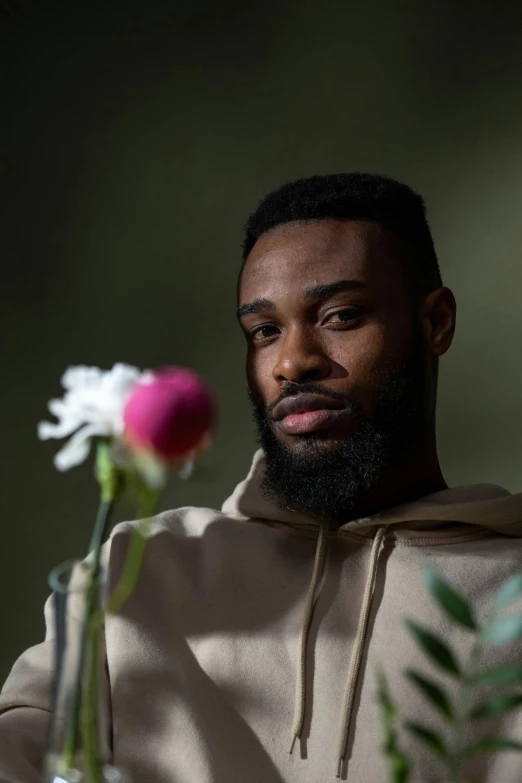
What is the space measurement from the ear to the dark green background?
0.46m

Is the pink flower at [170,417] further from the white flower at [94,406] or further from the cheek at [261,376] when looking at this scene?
the cheek at [261,376]

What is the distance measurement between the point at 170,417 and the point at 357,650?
730 millimetres

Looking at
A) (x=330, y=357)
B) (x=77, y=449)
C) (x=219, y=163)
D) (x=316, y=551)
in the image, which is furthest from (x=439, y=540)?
(x=219, y=163)

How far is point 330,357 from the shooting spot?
4.11ft

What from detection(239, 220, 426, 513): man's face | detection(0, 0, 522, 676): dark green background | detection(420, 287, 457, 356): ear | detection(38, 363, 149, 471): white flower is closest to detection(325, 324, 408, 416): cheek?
detection(239, 220, 426, 513): man's face

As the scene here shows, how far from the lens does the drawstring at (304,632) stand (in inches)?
44.6

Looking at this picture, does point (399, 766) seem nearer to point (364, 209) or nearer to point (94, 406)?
point (94, 406)

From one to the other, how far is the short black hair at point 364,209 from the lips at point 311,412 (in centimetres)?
23

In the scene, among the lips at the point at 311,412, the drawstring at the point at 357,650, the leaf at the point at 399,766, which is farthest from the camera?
the lips at the point at 311,412

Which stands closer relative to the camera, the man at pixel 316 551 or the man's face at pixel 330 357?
the man at pixel 316 551

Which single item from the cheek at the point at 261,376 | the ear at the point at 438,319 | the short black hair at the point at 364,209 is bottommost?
the cheek at the point at 261,376

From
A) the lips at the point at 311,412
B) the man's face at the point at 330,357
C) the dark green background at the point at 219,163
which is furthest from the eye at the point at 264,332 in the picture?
the dark green background at the point at 219,163

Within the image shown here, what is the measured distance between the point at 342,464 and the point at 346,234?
1.00 ft

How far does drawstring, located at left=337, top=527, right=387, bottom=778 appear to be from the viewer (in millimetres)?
1116
